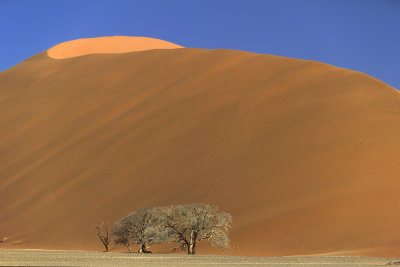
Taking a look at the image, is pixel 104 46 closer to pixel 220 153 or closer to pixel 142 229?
pixel 220 153

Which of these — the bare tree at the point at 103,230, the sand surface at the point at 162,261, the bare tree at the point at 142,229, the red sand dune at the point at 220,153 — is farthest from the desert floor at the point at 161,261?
the bare tree at the point at 103,230

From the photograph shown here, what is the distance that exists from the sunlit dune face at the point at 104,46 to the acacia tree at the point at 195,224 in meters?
35.8

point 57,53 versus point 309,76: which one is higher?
point 57,53

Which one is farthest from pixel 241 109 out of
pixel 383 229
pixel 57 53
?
pixel 57 53

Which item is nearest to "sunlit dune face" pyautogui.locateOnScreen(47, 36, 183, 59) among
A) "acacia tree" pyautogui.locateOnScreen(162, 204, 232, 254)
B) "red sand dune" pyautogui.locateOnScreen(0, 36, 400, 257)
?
"red sand dune" pyautogui.locateOnScreen(0, 36, 400, 257)

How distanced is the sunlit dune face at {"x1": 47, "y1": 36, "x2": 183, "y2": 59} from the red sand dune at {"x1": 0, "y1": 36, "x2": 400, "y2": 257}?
12.6m

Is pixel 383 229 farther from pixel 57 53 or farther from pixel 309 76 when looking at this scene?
pixel 57 53

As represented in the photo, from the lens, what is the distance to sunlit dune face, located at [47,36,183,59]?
6525cm

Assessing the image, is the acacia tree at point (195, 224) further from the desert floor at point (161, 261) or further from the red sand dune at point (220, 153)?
the desert floor at point (161, 261)

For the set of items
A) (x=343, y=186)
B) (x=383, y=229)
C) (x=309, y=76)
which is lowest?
(x=383, y=229)

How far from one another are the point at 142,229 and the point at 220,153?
8.25m

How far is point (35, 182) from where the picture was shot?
41.9 meters

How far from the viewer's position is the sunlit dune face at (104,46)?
214ft

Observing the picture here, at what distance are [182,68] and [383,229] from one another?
2501 cm
